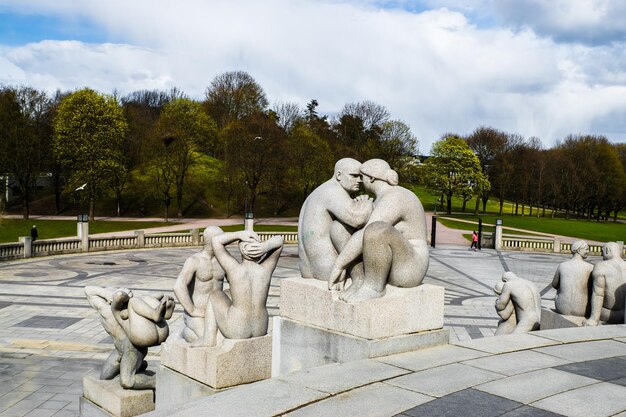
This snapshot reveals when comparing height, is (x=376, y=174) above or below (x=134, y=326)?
above

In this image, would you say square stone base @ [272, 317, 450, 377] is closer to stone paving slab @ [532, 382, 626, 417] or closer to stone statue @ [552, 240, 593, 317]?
stone paving slab @ [532, 382, 626, 417]

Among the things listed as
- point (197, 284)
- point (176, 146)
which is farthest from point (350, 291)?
point (176, 146)

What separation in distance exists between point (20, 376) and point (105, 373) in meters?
4.95

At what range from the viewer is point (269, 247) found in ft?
22.3

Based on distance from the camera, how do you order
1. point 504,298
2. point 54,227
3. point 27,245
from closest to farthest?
point 504,298, point 27,245, point 54,227

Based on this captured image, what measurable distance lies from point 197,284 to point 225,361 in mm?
1954

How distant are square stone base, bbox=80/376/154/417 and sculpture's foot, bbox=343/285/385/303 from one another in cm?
304

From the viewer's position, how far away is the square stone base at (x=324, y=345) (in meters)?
6.14

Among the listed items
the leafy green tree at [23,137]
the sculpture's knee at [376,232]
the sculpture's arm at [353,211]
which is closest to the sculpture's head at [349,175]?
the sculpture's arm at [353,211]

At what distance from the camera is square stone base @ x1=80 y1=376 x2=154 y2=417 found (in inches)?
287

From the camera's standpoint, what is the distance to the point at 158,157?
5981 cm

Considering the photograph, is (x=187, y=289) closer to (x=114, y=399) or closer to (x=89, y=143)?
(x=114, y=399)

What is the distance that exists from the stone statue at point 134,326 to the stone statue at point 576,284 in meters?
6.36

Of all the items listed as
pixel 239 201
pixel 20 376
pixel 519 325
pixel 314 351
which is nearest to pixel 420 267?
pixel 314 351
